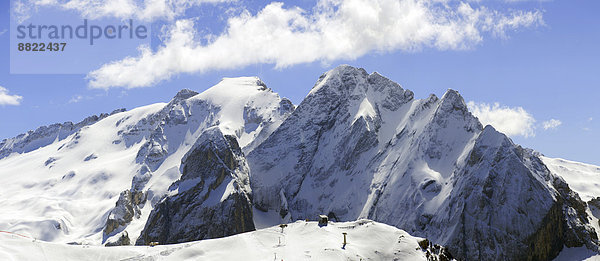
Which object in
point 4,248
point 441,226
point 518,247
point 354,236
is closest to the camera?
point 4,248

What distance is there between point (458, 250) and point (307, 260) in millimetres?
105221

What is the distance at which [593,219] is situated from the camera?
641 ft

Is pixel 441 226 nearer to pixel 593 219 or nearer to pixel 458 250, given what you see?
pixel 458 250

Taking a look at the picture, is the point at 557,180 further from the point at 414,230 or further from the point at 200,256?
the point at 200,256

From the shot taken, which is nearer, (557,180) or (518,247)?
(518,247)

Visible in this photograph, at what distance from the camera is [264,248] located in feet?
272

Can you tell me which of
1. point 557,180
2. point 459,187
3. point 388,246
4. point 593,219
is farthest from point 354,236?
point 593,219

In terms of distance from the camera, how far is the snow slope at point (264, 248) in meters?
75.3

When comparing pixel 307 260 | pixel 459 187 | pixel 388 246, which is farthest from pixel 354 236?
pixel 459 187

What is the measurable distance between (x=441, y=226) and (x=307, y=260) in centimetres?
11168

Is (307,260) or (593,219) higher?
(307,260)

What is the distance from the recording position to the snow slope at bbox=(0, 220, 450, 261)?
75312 millimetres

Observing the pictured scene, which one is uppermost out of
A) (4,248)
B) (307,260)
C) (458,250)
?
(4,248)

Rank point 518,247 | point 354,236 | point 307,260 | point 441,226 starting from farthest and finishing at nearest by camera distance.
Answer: point 441,226 < point 518,247 < point 354,236 < point 307,260
